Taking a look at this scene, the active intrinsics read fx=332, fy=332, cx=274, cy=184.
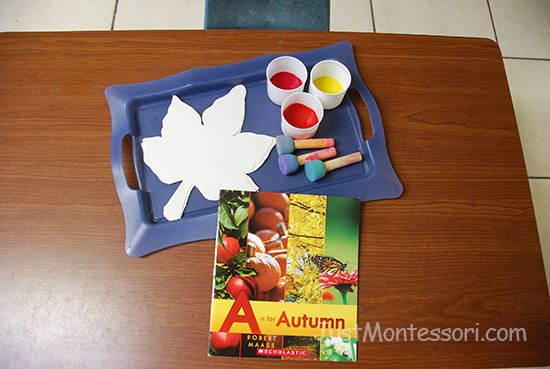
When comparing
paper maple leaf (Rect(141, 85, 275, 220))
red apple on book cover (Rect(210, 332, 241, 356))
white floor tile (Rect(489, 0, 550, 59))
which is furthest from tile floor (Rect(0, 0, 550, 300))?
red apple on book cover (Rect(210, 332, 241, 356))

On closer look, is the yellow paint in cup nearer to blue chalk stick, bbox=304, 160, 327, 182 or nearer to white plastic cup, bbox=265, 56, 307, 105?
white plastic cup, bbox=265, 56, 307, 105

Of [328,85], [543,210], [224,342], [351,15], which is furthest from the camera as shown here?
[351,15]

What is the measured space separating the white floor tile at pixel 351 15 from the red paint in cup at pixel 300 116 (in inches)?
28.6

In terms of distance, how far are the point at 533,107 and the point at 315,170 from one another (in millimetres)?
1065

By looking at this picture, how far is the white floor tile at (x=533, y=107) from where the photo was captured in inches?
44.7

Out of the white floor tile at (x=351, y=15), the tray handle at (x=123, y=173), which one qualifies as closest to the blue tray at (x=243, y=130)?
the tray handle at (x=123, y=173)

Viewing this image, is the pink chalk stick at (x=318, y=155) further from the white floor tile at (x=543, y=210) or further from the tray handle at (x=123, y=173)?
the white floor tile at (x=543, y=210)

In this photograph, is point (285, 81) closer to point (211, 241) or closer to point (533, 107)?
point (211, 241)

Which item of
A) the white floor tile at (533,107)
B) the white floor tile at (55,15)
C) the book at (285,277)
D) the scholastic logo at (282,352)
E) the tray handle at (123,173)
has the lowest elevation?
the scholastic logo at (282,352)

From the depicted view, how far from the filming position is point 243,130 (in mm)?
639

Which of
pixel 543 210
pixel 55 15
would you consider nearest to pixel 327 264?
pixel 543 210

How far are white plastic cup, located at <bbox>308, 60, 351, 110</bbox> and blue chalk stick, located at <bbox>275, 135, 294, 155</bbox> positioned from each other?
0.33 feet

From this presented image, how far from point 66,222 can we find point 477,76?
0.86m

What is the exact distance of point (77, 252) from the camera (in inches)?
22.7
